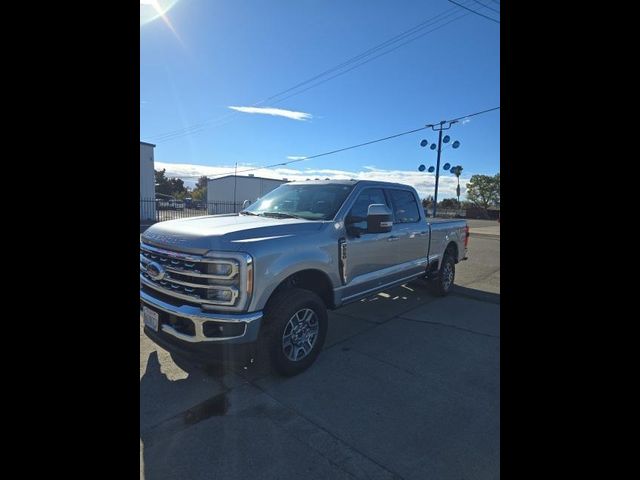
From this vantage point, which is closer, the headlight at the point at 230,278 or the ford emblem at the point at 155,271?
the headlight at the point at 230,278

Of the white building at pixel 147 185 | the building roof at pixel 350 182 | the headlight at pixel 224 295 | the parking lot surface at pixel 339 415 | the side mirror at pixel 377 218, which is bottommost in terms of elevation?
the parking lot surface at pixel 339 415

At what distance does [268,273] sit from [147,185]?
2539 cm

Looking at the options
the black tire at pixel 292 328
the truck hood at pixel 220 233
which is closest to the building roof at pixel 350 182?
the truck hood at pixel 220 233

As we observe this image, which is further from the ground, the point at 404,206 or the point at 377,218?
the point at 404,206

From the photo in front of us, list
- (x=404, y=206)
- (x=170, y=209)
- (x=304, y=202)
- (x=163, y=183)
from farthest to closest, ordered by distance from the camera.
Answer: (x=163, y=183)
(x=170, y=209)
(x=404, y=206)
(x=304, y=202)

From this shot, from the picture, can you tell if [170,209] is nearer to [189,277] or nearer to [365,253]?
[365,253]

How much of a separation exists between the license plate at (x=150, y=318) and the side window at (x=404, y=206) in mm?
3389

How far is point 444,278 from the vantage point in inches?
266

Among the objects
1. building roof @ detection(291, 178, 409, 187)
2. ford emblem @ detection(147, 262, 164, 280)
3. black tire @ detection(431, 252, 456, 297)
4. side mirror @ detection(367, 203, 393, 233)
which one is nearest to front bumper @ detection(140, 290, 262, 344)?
ford emblem @ detection(147, 262, 164, 280)

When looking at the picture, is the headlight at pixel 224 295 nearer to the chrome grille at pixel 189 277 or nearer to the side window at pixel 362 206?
the chrome grille at pixel 189 277

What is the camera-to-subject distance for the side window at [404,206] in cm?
541

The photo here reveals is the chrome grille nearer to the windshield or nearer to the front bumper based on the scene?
the front bumper

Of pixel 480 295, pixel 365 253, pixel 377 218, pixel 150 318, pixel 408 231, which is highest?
pixel 377 218

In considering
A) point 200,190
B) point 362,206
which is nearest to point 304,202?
point 362,206
